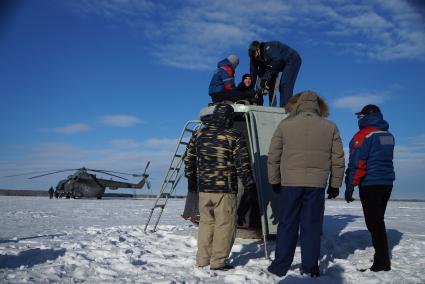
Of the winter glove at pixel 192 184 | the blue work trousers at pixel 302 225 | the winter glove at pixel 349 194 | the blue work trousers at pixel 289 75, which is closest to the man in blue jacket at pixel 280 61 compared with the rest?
the blue work trousers at pixel 289 75

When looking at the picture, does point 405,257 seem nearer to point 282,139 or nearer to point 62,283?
point 282,139

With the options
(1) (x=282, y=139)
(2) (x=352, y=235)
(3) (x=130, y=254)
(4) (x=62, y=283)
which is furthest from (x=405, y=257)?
(4) (x=62, y=283)

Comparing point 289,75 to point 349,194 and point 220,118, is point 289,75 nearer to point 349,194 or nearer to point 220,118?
point 220,118

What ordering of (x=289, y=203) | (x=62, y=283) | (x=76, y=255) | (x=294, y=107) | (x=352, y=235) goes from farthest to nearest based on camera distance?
1. (x=352, y=235)
2. (x=76, y=255)
3. (x=294, y=107)
4. (x=289, y=203)
5. (x=62, y=283)

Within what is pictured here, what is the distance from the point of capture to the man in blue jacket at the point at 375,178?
14.4ft

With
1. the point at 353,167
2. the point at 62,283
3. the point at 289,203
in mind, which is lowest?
the point at 62,283

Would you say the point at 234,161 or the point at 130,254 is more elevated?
the point at 234,161

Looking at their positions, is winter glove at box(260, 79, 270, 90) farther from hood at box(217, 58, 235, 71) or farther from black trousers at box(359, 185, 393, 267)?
black trousers at box(359, 185, 393, 267)

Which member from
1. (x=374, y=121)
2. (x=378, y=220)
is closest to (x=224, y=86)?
(x=374, y=121)

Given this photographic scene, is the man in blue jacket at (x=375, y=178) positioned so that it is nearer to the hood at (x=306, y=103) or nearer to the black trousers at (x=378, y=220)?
the black trousers at (x=378, y=220)

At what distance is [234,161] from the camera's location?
4.51 m

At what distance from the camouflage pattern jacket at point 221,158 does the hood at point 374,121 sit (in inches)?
57.4

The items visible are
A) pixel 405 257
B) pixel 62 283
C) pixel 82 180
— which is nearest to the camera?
pixel 62 283

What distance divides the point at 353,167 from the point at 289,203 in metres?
0.96
